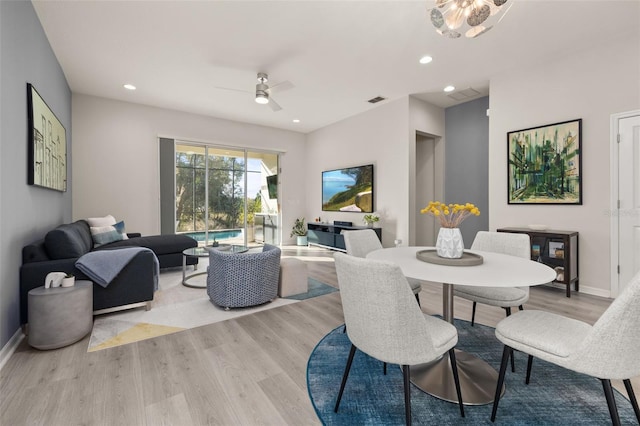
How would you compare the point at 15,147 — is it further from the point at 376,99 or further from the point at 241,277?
the point at 376,99

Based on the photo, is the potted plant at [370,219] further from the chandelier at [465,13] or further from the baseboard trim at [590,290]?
the chandelier at [465,13]

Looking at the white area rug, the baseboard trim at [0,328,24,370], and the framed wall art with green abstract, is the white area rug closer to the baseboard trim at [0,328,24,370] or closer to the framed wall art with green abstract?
the baseboard trim at [0,328,24,370]

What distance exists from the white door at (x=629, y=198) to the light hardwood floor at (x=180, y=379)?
0.96 m

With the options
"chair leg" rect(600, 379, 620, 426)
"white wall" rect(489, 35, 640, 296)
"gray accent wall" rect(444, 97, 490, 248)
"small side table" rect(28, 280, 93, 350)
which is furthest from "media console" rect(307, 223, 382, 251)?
"chair leg" rect(600, 379, 620, 426)

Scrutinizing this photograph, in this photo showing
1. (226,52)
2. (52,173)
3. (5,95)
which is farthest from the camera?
(226,52)

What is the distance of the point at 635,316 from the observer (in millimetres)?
1038

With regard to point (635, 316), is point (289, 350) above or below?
below

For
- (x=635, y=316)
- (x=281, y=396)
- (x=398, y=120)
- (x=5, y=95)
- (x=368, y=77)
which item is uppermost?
(x=368, y=77)

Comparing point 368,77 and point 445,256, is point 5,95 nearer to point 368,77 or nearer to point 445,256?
point 445,256

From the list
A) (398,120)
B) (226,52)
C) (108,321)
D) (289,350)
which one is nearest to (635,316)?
(289,350)

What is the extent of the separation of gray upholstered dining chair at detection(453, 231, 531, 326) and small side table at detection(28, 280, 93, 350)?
289cm

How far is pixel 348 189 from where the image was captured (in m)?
6.06

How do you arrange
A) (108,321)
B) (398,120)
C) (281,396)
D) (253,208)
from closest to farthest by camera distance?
(281,396), (108,321), (398,120), (253,208)

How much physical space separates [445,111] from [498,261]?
4556 millimetres
